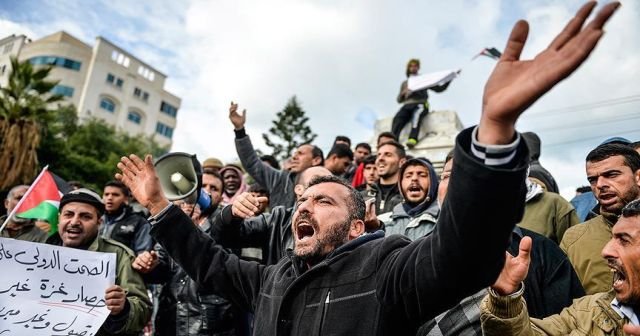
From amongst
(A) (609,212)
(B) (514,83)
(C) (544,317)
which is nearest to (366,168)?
(A) (609,212)

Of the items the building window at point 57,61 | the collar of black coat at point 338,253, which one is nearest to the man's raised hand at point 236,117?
the collar of black coat at point 338,253

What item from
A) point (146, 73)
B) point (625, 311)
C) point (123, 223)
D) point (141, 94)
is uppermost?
point (146, 73)

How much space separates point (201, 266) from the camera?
2.28 m

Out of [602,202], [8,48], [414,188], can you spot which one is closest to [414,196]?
[414,188]

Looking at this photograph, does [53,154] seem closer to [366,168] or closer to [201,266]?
[366,168]

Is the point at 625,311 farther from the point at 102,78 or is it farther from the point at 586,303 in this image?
the point at 102,78

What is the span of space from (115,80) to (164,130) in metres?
9.34

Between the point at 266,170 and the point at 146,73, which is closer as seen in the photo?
the point at 266,170

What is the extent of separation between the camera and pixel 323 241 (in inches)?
78.2

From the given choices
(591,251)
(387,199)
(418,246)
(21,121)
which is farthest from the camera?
(21,121)

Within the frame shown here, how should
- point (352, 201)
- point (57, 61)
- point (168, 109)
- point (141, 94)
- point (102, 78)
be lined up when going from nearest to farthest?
point (352, 201) → point (57, 61) → point (102, 78) → point (141, 94) → point (168, 109)

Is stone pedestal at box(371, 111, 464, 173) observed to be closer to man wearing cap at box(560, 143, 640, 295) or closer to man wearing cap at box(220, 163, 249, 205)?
man wearing cap at box(220, 163, 249, 205)

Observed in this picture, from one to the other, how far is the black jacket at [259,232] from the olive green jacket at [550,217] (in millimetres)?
1761

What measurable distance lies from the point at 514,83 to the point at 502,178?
0.78 feet
